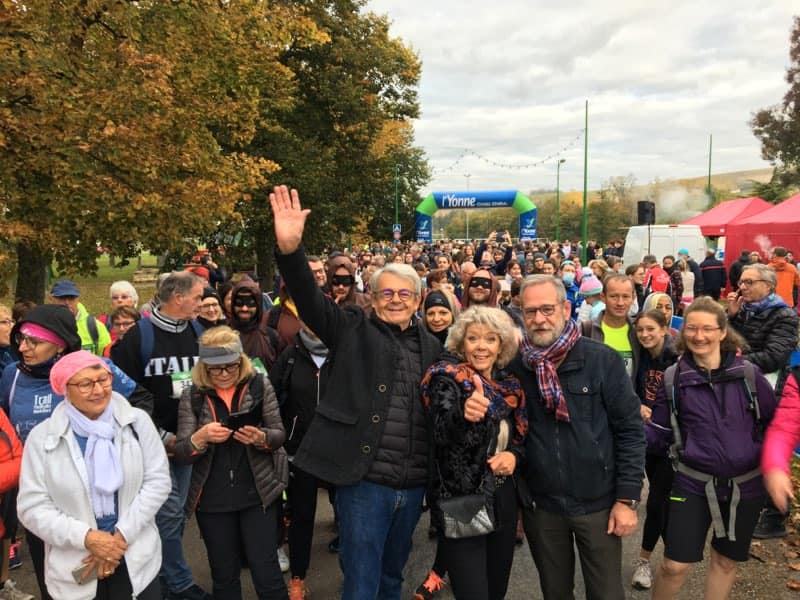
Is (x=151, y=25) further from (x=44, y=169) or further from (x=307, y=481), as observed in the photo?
(x=307, y=481)

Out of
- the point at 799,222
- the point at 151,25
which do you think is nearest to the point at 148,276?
the point at 151,25

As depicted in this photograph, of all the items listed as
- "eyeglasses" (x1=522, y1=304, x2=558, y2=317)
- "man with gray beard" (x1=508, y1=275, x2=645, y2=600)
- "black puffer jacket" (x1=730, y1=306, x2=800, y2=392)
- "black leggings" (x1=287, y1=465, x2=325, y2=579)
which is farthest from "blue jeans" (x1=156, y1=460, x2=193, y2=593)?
"black puffer jacket" (x1=730, y1=306, x2=800, y2=392)

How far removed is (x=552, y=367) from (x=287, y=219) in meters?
1.30

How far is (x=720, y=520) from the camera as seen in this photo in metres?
2.76

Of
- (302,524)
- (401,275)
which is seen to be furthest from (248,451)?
(401,275)

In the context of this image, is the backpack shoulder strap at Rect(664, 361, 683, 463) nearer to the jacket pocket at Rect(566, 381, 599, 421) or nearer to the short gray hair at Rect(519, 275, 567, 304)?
the jacket pocket at Rect(566, 381, 599, 421)

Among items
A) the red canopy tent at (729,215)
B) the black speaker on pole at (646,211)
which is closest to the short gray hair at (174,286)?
the black speaker on pole at (646,211)

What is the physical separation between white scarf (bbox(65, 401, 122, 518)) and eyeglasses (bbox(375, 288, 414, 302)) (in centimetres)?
135

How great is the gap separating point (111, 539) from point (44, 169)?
5.93 m

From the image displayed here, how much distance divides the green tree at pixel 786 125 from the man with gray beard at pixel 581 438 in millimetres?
33691

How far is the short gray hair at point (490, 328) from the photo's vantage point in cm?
261

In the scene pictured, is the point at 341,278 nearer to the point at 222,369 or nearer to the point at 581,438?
the point at 222,369

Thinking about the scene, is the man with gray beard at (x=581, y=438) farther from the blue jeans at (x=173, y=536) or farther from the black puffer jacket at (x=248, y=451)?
the blue jeans at (x=173, y=536)

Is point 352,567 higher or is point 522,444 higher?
point 522,444
